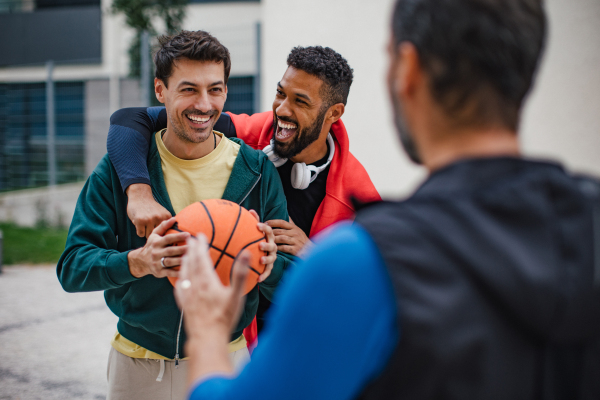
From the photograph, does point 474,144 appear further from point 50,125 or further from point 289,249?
point 50,125

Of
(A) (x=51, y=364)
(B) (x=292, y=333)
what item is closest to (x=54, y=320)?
(A) (x=51, y=364)

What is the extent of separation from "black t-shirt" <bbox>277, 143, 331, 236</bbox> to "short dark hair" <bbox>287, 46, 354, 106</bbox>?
550mm

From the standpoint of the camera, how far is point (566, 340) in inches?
32.4

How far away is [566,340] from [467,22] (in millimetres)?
590

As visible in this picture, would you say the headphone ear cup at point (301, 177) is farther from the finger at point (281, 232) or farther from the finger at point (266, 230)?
the finger at point (266, 230)

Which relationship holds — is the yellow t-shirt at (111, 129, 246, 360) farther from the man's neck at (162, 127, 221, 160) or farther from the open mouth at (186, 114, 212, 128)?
the open mouth at (186, 114, 212, 128)

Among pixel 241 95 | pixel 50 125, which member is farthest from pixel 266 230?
pixel 50 125

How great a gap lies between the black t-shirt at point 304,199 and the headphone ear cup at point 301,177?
80 millimetres

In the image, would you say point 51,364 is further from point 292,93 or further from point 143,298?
point 292,93

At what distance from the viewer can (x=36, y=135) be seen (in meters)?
15.1

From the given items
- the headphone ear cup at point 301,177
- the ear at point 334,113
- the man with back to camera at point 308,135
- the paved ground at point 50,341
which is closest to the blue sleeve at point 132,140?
the man with back to camera at point 308,135

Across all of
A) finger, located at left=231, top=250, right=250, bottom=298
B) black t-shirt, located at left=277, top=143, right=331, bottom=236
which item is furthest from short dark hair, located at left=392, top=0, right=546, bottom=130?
black t-shirt, located at left=277, top=143, right=331, bottom=236

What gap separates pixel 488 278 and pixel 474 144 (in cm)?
26

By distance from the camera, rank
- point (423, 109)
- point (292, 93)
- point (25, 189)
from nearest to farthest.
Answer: point (423, 109), point (292, 93), point (25, 189)
